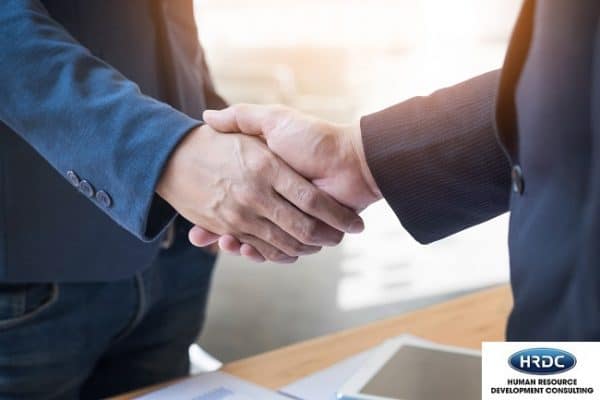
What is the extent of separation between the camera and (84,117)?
2.38 feet

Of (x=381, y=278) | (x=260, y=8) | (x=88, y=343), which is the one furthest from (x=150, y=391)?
(x=260, y=8)

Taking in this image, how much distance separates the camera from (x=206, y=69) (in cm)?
106

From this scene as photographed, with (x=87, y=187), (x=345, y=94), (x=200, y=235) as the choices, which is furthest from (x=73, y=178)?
(x=345, y=94)

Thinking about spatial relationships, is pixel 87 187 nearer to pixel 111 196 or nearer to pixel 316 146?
pixel 111 196

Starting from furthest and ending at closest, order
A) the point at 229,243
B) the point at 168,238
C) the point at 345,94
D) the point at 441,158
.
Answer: the point at 345,94
the point at 168,238
the point at 229,243
the point at 441,158

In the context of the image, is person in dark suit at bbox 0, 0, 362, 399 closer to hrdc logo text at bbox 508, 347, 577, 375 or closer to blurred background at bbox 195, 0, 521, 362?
hrdc logo text at bbox 508, 347, 577, 375

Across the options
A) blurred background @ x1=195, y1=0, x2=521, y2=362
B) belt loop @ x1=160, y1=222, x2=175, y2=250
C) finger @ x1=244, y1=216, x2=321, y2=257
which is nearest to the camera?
finger @ x1=244, y1=216, x2=321, y2=257

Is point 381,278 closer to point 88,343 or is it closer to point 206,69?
point 206,69

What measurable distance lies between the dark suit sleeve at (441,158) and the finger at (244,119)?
0.35 feet

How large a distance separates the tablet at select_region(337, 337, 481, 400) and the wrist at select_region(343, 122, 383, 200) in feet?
0.52

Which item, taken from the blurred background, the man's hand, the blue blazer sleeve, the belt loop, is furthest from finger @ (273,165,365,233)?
the blurred background

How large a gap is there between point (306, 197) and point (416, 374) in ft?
0.64

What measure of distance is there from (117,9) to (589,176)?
23.0 inches

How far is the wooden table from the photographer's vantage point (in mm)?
799
